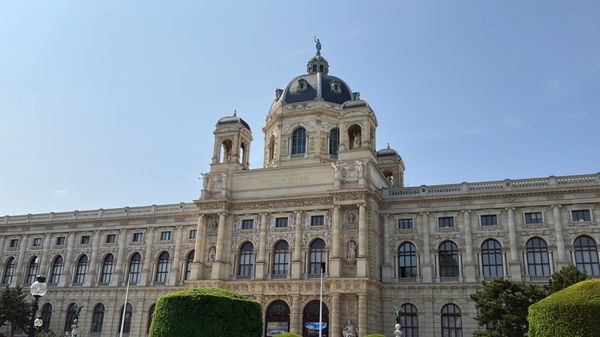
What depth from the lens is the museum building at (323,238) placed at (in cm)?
4647

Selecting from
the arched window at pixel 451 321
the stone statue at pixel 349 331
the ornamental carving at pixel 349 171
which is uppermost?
the ornamental carving at pixel 349 171

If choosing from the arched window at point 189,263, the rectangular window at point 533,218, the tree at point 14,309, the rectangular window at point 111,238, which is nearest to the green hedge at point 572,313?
the rectangular window at point 533,218

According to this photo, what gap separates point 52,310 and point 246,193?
1090 inches

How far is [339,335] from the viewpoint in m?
46.0

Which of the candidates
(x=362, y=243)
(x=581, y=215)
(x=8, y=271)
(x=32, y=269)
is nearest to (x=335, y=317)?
(x=362, y=243)

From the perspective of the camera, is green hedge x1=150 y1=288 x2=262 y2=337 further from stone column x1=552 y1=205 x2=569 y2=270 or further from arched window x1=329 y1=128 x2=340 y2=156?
arched window x1=329 y1=128 x2=340 y2=156

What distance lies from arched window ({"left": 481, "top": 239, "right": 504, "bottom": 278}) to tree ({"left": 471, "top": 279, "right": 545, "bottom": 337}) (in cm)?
808

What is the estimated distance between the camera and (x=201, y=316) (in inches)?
1063

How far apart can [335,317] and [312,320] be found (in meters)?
2.66

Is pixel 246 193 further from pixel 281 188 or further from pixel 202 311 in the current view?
pixel 202 311

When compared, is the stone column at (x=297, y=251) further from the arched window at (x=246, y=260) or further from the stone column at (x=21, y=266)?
the stone column at (x=21, y=266)

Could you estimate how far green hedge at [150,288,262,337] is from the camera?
87.9 ft

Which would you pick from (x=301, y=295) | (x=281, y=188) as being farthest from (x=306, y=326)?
(x=281, y=188)

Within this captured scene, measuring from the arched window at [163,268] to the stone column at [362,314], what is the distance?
76.1 ft
